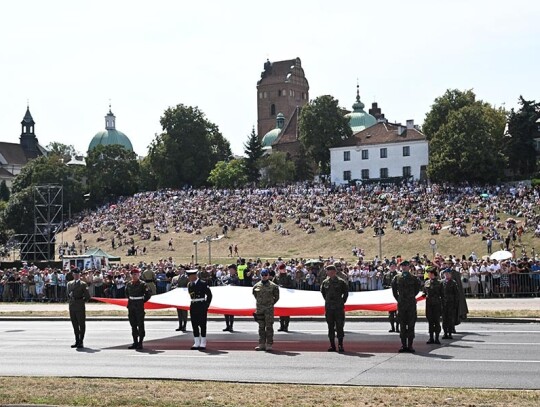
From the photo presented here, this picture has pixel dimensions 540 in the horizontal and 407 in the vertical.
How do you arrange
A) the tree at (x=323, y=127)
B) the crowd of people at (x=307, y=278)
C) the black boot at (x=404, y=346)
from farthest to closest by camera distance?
the tree at (x=323, y=127) → the crowd of people at (x=307, y=278) → the black boot at (x=404, y=346)

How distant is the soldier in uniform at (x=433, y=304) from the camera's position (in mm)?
21297

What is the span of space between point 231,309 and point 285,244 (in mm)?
52589

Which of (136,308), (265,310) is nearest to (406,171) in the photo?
(136,308)

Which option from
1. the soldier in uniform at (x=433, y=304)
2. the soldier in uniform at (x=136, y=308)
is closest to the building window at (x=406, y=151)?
the soldier in uniform at (x=433, y=304)

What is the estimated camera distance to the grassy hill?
66.1 metres

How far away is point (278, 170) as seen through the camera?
Result: 11212cm

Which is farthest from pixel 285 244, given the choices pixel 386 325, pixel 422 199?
pixel 386 325

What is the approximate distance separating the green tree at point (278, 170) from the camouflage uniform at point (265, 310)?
8936 centimetres

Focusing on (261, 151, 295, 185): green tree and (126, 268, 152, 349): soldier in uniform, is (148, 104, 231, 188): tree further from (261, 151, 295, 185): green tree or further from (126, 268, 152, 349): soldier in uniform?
(126, 268, 152, 349): soldier in uniform

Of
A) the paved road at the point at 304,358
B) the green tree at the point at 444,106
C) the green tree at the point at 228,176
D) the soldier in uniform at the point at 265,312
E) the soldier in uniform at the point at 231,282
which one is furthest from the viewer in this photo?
the green tree at the point at 228,176

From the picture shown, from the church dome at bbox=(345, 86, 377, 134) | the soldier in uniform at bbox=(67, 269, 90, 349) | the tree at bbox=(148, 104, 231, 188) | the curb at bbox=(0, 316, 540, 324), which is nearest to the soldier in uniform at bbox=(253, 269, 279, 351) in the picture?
the soldier in uniform at bbox=(67, 269, 90, 349)

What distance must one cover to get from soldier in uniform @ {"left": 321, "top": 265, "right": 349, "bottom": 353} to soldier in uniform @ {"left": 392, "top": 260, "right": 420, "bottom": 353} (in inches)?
47.5

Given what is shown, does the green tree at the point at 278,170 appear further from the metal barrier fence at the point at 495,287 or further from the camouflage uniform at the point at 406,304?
the camouflage uniform at the point at 406,304

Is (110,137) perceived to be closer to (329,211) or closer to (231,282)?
(329,211)
